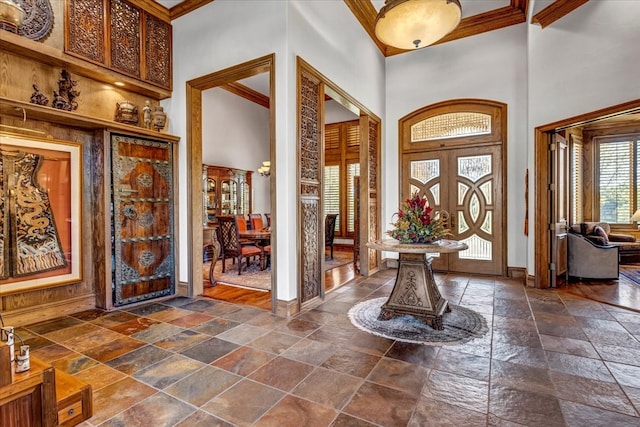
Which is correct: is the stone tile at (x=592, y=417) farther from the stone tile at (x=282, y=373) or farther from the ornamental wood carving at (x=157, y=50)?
the ornamental wood carving at (x=157, y=50)

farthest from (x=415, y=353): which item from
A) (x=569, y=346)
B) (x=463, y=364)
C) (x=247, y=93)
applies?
(x=247, y=93)

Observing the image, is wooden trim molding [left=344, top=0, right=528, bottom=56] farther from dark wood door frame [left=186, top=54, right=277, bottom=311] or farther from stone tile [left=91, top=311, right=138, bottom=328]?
stone tile [left=91, top=311, right=138, bottom=328]

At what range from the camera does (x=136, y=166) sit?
13.0 ft

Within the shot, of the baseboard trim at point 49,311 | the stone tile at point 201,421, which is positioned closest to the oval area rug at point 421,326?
the stone tile at point 201,421

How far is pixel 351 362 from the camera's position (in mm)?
2455

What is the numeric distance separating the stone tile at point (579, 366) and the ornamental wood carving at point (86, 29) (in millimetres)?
5438

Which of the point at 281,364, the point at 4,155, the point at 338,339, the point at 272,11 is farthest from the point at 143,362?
the point at 272,11

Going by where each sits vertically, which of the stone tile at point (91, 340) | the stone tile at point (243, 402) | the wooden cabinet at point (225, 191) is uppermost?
the wooden cabinet at point (225, 191)

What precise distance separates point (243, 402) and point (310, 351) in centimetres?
79

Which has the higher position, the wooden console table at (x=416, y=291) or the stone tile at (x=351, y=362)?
the wooden console table at (x=416, y=291)

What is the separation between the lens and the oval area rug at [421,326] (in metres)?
2.91

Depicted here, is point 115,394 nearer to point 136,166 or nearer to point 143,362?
point 143,362

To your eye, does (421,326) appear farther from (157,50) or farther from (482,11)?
(482,11)

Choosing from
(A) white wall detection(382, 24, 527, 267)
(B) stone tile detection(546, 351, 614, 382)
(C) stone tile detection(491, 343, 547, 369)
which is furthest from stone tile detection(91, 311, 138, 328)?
(A) white wall detection(382, 24, 527, 267)
